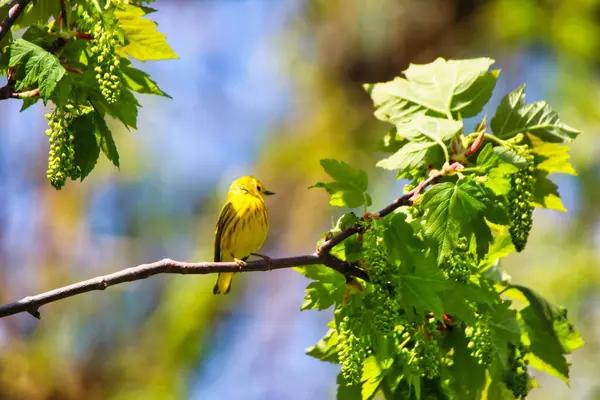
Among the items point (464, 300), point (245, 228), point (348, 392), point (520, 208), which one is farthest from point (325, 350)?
point (245, 228)

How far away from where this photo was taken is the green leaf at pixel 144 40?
1.94 metres

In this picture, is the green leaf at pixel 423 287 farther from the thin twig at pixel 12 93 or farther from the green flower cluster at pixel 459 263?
the thin twig at pixel 12 93

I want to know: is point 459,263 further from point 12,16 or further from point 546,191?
point 12,16

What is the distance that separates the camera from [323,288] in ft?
6.29

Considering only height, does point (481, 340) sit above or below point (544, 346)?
below

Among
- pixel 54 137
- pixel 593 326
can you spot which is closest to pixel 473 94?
pixel 54 137

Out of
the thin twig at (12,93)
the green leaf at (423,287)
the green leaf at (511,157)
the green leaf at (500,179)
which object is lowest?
the green leaf at (423,287)

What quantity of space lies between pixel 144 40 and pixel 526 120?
99 centimetres

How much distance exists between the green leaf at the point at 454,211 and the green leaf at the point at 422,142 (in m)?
0.19

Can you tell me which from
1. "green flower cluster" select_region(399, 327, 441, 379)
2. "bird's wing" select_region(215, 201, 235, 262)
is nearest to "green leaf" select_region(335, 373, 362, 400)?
"green flower cluster" select_region(399, 327, 441, 379)

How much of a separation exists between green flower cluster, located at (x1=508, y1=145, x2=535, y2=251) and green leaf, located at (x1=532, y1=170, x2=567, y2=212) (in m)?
0.32

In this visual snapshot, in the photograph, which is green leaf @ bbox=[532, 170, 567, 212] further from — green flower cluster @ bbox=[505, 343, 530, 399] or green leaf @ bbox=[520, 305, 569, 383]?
green flower cluster @ bbox=[505, 343, 530, 399]

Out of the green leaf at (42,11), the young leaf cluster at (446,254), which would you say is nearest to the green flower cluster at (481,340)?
the young leaf cluster at (446,254)

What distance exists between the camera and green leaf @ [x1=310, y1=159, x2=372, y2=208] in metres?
1.94
